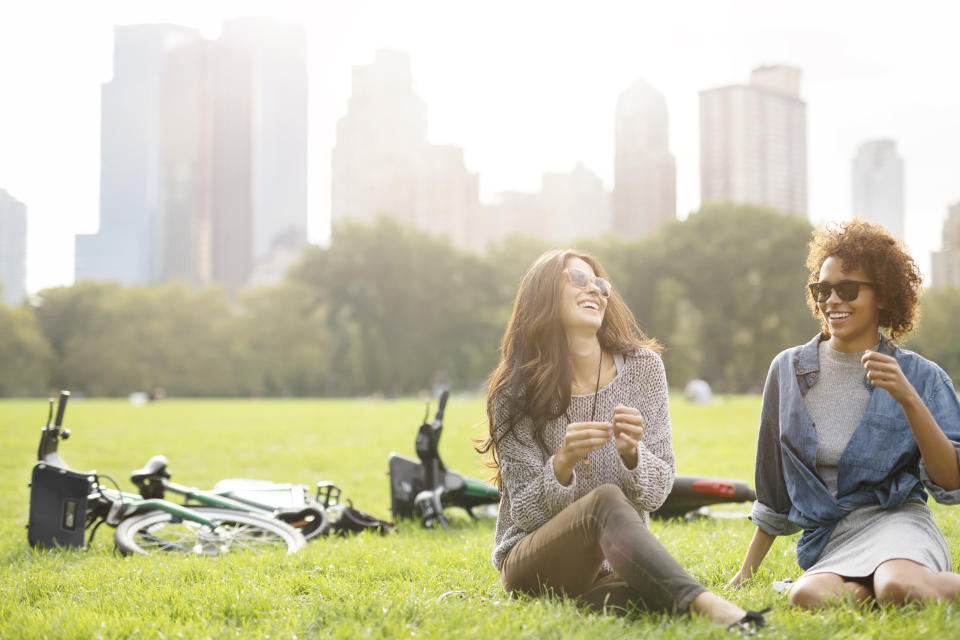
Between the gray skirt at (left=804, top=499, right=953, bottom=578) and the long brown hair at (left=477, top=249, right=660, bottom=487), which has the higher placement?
the long brown hair at (left=477, top=249, right=660, bottom=487)

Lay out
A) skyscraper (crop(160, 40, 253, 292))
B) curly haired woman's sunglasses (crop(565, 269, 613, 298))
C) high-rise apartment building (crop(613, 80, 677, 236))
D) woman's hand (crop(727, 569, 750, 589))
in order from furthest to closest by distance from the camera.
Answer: skyscraper (crop(160, 40, 253, 292))
high-rise apartment building (crop(613, 80, 677, 236))
woman's hand (crop(727, 569, 750, 589))
curly haired woman's sunglasses (crop(565, 269, 613, 298))

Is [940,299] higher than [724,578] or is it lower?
higher

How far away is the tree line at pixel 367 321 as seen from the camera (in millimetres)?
51844

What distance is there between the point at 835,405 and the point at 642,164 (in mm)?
100993

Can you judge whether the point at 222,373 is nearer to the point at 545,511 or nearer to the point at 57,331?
the point at 57,331

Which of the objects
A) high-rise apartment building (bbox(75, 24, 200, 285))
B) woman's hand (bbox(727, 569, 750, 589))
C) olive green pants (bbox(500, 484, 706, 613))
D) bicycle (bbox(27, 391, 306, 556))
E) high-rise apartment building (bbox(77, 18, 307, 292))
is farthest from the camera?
high-rise apartment building (bbox(77, 18, 307, 292))

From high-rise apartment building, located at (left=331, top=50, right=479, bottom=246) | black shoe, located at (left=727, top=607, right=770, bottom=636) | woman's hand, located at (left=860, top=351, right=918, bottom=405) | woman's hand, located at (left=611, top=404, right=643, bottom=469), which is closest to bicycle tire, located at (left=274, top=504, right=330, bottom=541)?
woman's hand, located at (left=611, top=404, right=643, bottom=469)

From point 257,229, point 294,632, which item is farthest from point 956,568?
point 257,229

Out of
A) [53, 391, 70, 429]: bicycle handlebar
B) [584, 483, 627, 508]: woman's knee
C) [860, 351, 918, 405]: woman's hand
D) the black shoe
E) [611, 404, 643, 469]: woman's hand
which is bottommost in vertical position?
the black shoe

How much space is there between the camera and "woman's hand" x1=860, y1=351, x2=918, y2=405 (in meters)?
3.66

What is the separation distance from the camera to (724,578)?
201 inches

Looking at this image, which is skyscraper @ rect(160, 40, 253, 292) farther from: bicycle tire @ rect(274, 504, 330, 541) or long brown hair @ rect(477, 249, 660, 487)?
long brown hair @ rect(477, 249, 660, 487)

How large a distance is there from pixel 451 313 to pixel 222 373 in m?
16.7

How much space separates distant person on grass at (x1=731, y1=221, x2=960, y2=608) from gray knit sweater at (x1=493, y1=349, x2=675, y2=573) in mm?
608
